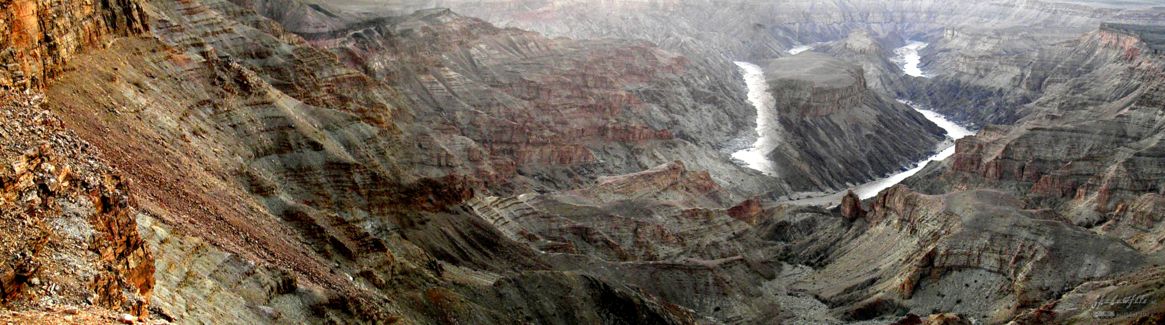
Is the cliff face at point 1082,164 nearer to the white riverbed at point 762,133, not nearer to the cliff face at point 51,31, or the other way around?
the white riverbed at point 762,133

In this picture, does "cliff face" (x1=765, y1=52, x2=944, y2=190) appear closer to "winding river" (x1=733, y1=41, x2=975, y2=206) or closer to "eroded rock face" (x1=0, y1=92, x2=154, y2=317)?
"winding river" (x1=733, y1=41, x2=975, y2=206)

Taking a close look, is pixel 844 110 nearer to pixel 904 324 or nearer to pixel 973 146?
pixel 973 146

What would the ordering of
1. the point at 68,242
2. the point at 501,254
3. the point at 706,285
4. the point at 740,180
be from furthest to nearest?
the point at 740,180 → the point at 706,285 → the point at 501,254 → the point at 68,242

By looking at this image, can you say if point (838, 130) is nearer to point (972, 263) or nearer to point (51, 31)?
point (972, 263)

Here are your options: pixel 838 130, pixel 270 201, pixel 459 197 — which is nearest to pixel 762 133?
pixel 838 130

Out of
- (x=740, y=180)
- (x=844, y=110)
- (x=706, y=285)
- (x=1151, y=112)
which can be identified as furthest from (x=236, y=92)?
(x=844, y=110)

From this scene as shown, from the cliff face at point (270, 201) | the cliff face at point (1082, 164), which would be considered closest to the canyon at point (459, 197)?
the cliff face at point (270, 201)
